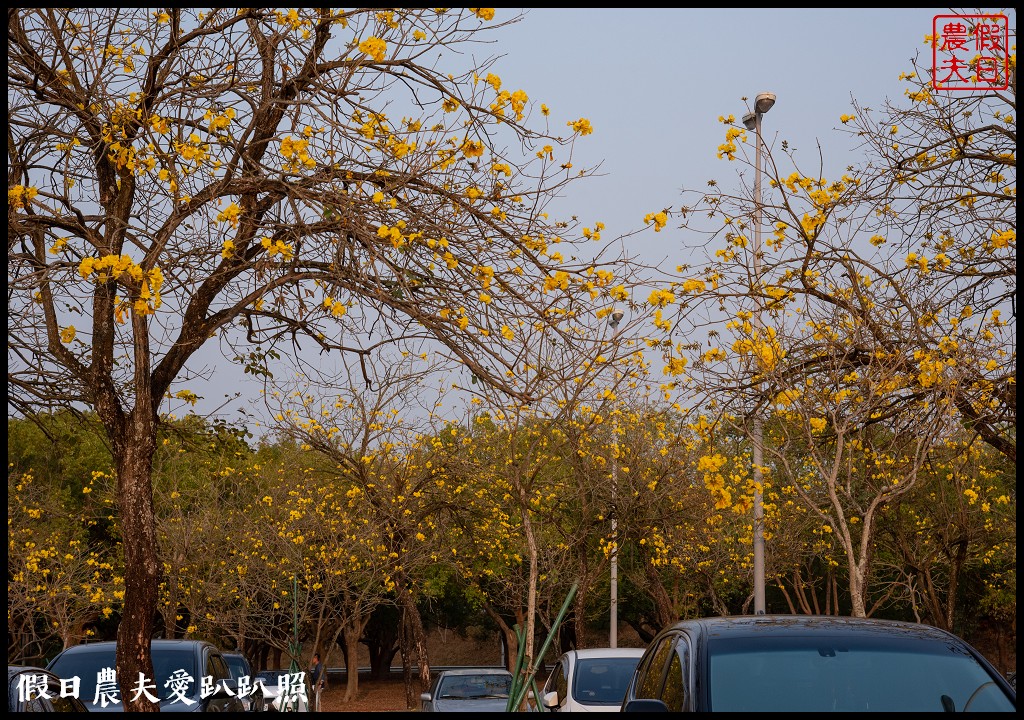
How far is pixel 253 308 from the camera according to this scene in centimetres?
941

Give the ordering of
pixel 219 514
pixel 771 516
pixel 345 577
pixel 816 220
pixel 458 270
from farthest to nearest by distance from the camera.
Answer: pixel 219 514 < pixel 345 577 < pixel 771 516 < pixel 816 220 < pixel 458 270

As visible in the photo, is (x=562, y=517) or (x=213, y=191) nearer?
(x=213, y=191)

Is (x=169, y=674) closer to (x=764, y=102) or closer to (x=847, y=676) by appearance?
(x=847, y=676)

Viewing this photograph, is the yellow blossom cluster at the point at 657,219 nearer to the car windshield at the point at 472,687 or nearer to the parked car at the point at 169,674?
the parked car at the point at 169,674

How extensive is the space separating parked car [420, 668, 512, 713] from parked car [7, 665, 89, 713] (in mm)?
9267

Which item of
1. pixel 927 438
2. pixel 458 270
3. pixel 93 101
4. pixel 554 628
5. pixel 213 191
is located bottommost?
pixel 554 628

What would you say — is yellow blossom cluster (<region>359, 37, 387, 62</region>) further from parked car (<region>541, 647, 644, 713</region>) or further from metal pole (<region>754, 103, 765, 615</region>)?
parked car (<region>541, 647, 644, 713</region>)

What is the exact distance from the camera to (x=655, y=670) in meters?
6.39

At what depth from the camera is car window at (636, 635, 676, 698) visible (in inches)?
242

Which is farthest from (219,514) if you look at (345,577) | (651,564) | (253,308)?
(253,308)

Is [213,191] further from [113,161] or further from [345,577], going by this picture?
[345,577]

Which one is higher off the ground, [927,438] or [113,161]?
[113,161]

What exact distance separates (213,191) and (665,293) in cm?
357

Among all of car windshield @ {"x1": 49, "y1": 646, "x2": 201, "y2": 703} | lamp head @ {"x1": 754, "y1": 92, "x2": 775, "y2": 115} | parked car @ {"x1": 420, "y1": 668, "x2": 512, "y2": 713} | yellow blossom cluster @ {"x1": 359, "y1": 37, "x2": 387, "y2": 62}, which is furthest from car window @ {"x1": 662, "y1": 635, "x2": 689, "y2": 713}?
parked car @ {"x1": 420, "y1": 668, "x2": 512, "y2": 713}
